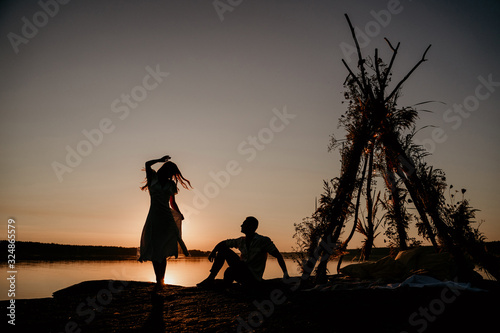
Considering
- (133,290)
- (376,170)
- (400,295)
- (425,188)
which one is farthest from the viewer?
(376,170)

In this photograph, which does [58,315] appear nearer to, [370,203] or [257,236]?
[257,236]

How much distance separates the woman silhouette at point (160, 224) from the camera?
6.25m

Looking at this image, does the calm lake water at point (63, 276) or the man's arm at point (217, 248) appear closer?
the man's arm at point (217, 248)

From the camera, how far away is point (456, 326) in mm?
3635

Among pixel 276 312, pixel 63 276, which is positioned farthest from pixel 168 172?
pixel 63 276

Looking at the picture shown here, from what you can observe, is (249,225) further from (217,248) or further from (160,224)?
(160,224)

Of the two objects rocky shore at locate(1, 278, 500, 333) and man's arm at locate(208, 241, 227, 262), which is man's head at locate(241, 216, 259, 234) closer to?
man's arm at locate(208, 241, 227, 262)

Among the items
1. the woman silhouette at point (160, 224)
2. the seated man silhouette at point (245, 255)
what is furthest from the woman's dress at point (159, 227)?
the seated man silhouette at point (245, 255)

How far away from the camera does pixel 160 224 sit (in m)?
6.40

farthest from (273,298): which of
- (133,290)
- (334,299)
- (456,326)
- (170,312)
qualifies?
(133,290)

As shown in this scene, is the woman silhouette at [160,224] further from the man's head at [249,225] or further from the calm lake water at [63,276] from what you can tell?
the calm lake water at [63,276]

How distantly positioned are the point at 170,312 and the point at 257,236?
8.33ft

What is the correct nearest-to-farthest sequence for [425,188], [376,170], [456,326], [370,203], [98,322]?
[456,326]
[98,322]
[425,188]
[376,170]
[370,203]

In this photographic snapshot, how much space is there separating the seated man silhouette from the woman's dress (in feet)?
2.90
